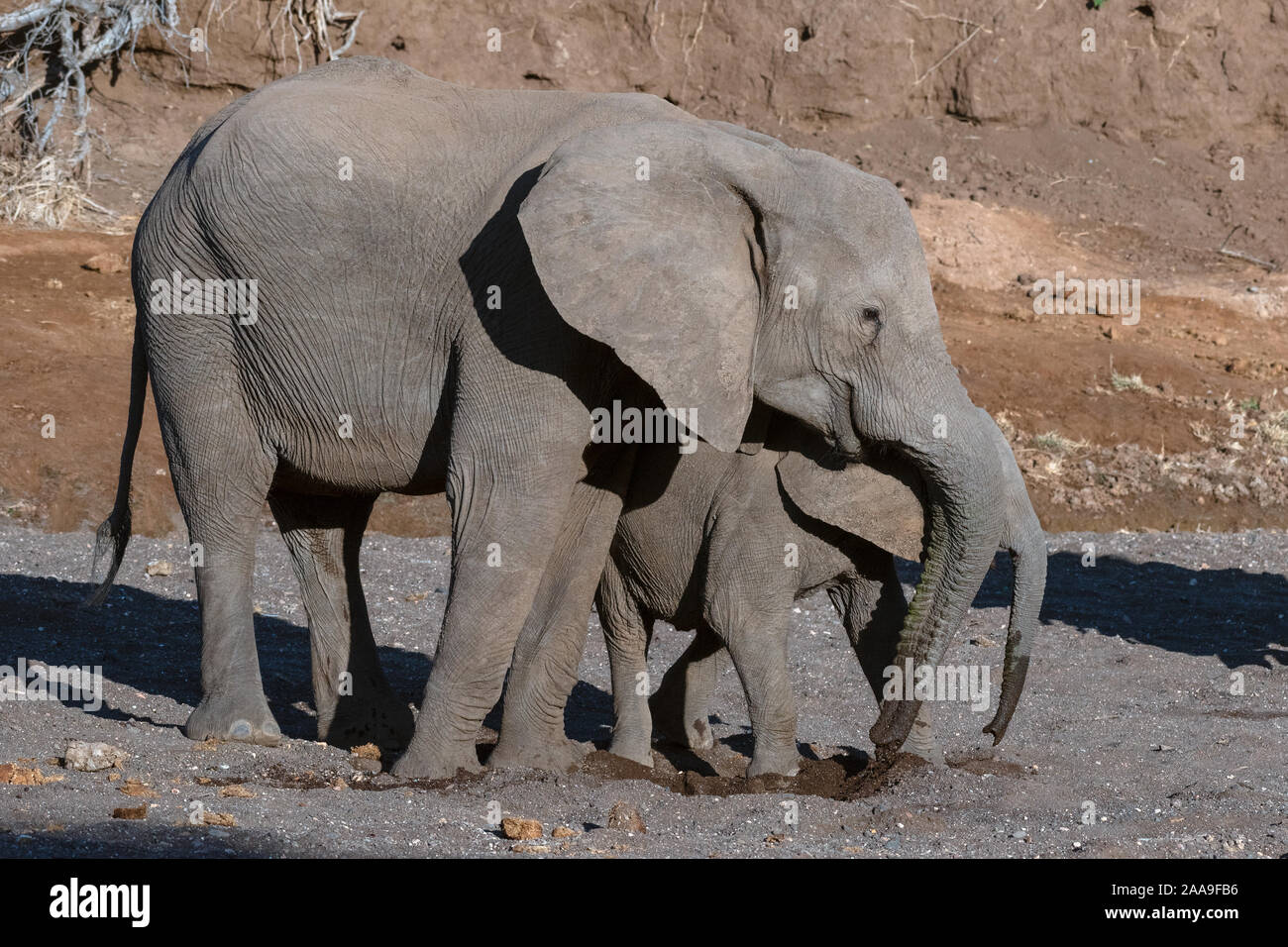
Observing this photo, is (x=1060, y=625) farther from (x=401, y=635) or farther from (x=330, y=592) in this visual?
(x=330, y=592)

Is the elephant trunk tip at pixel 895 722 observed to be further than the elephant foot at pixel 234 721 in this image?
No

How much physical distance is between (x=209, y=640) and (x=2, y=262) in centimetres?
1174

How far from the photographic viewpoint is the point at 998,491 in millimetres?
6773

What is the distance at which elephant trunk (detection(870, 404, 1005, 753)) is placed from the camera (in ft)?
21.8

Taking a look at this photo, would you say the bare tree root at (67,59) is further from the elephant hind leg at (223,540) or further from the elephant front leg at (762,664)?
the elephant front leg at (762,664)

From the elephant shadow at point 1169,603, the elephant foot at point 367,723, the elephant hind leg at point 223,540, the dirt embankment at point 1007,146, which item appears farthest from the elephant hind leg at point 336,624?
the dirt embankment at point 1007,146

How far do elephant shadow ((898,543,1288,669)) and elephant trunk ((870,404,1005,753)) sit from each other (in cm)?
373

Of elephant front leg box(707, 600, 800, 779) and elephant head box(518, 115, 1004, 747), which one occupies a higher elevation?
elephant head box(518, 115, 1004, 747)

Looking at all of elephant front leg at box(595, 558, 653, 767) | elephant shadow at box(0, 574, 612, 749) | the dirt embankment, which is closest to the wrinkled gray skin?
elephant front leg at box(595, 558, 653, 767)

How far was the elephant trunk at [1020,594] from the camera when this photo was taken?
714 cm

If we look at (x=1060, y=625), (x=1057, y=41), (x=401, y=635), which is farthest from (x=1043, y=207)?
(x=401, y=635)

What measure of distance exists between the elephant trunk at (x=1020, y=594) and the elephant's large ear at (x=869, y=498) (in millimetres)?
392

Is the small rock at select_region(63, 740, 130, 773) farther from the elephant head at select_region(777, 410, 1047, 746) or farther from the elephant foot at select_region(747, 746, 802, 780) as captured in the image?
the elephant head at select_region(777, 410, 1047, 746)

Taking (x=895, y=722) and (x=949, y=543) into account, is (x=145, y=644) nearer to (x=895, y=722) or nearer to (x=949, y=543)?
(x=895, y=722)
